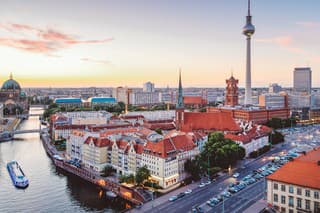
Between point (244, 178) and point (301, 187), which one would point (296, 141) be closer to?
point (244, 178)

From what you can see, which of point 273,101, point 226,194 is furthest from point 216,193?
point 273,101

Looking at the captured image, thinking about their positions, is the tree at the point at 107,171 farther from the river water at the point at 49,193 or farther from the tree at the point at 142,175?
the tree at the point at 142,175

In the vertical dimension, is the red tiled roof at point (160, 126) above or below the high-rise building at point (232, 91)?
below

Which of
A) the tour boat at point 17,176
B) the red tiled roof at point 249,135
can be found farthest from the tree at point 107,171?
the red tiled roof at point 249,135

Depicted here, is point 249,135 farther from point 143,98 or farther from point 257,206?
point 143,98

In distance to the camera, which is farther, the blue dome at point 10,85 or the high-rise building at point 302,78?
the high-rise building at point 302,78

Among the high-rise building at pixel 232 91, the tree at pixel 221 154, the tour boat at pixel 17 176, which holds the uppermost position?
the high-rise building at pixel 232 91
